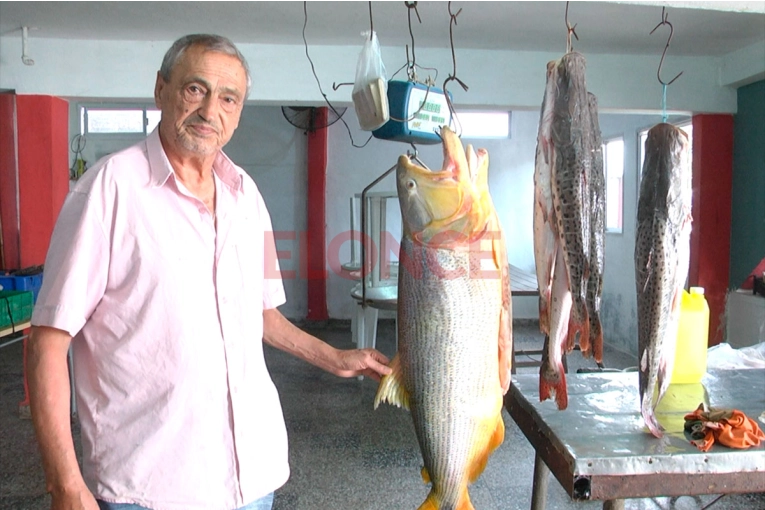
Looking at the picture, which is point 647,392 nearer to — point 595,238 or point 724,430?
point 724,430

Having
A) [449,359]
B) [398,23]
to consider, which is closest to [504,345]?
[449,359]

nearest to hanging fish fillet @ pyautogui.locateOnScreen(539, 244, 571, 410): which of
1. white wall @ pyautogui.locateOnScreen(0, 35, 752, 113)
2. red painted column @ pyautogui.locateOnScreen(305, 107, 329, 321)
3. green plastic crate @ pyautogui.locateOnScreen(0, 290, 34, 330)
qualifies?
white wall @ pyautogui.locateOnScreen(0, 35, 752, 113)

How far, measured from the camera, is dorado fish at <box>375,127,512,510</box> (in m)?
1.20

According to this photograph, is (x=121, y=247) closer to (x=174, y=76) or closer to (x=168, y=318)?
(x=168, y=318)

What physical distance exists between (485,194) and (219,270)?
2.15 ft

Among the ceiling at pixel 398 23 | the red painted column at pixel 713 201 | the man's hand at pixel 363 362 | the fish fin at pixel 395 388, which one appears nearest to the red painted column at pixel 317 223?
the ceiling at pixel 398 23

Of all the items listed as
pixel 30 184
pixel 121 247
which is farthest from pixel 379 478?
pixel 30 184

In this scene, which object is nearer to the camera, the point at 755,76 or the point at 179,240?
the point at 179,240

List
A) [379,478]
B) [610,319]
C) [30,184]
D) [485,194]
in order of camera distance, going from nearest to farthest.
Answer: [485,194]
[379,478]
[30,184]
[610,319]

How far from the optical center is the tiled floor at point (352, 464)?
3.12 metres

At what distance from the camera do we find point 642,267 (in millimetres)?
1462

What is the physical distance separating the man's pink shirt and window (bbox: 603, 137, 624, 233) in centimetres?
600

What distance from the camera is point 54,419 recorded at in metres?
1.22

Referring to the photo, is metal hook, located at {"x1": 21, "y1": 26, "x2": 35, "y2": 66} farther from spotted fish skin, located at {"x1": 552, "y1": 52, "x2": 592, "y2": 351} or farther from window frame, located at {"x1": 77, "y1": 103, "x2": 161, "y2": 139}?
spotted fish skin, located at {"x1": 552, "y1": 52, "x2": 592, "y2": 351}
